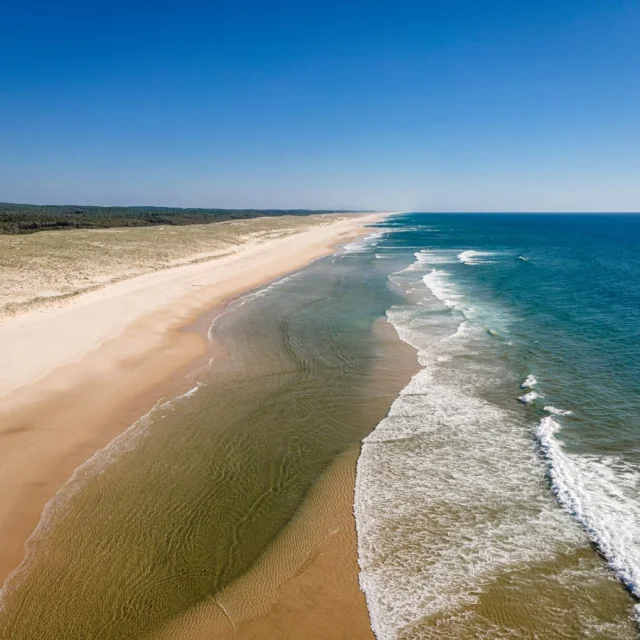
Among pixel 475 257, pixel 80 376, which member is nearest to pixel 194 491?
pixel 80 376

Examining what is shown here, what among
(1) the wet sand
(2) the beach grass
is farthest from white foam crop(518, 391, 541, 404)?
(2) the beach grass

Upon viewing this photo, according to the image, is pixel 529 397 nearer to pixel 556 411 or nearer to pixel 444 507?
pixel 556 411

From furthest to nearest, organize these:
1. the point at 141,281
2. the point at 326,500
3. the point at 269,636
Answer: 1. the point at 141,281
2. the point at 326,500
3. the point at 269,636

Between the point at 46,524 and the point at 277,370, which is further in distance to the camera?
the point at 277,370

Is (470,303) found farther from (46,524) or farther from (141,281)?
(46,524)

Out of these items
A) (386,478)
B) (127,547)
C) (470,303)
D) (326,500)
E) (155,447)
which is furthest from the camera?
(470,303)

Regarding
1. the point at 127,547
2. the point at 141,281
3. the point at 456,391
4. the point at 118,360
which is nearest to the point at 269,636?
the point at 127,547

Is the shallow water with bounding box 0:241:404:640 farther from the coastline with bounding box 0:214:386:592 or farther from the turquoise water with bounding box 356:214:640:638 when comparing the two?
the turquoise water with bounding box 356:214:640:638
